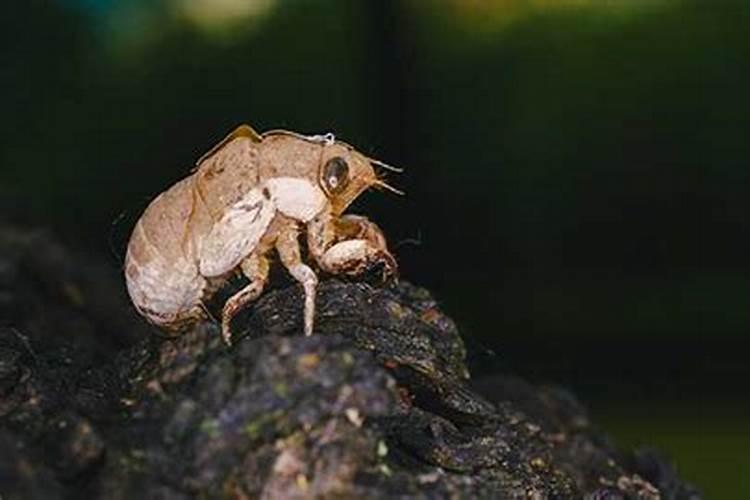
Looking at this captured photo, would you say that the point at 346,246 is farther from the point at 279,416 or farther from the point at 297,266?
the point at 279,416

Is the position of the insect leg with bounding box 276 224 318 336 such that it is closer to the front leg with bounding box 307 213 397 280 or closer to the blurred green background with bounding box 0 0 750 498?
the front leg with bounding box 307 213 397 280

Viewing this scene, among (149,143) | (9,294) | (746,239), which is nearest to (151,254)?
(9,294)

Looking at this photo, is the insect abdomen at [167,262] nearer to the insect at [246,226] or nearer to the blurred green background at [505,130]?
the insect at [246,226]

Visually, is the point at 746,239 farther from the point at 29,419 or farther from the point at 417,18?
the point at 29,419

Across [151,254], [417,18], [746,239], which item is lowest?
[746,239]

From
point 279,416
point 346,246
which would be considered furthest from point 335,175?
point 279,416
